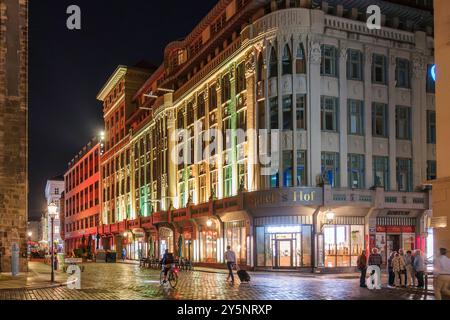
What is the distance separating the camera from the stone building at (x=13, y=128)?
38.4 metres

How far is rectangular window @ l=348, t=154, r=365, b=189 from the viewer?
4091cm

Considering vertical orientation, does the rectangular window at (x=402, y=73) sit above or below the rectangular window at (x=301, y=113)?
above

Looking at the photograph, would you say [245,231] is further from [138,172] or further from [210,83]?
[138,172]

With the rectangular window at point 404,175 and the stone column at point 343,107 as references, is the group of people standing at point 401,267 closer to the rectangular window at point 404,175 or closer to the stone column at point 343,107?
the stone column at point 343,107

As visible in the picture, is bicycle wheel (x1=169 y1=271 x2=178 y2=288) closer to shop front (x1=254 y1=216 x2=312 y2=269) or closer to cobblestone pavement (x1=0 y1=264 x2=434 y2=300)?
cobblestone pavement (x1=0 y1=264 x2=434 y2=300)

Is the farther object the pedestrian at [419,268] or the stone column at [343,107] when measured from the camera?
the stone column at [343,107]

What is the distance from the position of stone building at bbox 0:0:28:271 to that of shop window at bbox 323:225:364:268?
1827 cm

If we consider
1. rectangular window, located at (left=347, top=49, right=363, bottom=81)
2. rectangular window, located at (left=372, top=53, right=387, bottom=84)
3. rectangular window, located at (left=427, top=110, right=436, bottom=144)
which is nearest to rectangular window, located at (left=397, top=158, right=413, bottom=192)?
rectangular window, located at (left=427, top=110, right=436, bottom=144)

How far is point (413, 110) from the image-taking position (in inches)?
1700

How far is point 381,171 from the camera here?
138 ft

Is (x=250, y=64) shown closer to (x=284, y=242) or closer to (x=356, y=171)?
(x=356, y=171)

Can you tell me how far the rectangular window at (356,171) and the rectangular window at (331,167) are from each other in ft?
3.14

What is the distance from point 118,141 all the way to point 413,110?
4703 centimetres

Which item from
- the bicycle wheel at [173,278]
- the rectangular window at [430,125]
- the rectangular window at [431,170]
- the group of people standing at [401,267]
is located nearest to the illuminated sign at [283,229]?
the rectangular window at [431,170]
